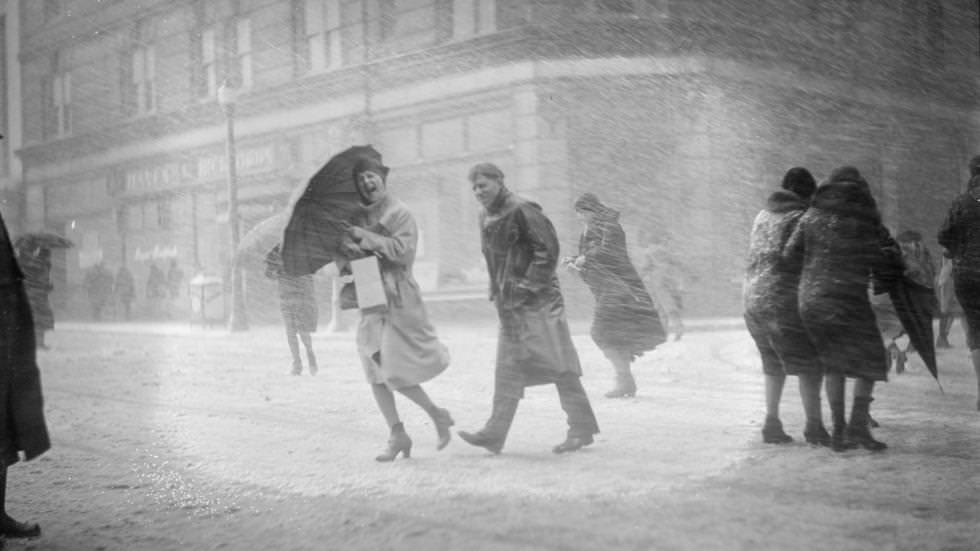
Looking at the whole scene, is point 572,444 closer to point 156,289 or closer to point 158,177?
point 156,289

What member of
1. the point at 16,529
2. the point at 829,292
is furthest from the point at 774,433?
the point at 16,529

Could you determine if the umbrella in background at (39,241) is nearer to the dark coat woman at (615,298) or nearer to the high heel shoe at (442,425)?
the dark coat woman at (615,298)

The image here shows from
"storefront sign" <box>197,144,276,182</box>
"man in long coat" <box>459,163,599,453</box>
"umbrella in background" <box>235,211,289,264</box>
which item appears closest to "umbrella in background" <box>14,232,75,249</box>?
"umbrella in background" <box>235,211,289,264</box>

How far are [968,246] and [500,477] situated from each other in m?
3.86

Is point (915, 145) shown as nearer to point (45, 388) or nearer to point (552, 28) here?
point (552, 28)

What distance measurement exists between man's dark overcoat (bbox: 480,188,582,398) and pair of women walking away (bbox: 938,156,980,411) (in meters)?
2.95

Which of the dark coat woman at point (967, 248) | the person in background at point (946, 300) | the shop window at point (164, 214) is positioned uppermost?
the shop window at point (164, 214)

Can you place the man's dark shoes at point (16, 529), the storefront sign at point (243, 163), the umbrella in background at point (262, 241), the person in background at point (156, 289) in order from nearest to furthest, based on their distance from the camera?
the man's dark shoes at point (16, 529) < the umbrella in background at point (262, 241) < the storefront sign at point (243, 163) < the person in background at point (156, 289)

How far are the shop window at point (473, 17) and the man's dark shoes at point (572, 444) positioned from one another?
1329 centimetres

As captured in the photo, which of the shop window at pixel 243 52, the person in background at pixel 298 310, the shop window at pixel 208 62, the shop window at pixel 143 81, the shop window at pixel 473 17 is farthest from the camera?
the shop window at pixel 143 81

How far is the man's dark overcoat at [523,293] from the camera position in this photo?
219 inches

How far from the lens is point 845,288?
17.6ft

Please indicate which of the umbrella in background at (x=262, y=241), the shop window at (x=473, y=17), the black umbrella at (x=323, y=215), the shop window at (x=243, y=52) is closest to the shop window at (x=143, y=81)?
the shop window at (x=243, y=52)

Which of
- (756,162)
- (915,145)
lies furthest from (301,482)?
(915,145)
